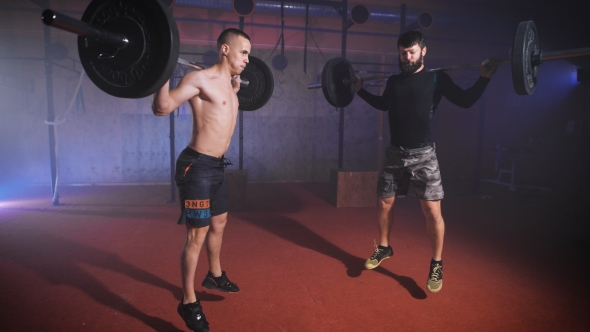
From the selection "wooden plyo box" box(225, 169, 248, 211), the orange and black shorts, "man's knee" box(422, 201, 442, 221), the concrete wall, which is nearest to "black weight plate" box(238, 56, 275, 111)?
the orange and black shorts

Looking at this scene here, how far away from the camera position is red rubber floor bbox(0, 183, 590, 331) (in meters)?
1.80

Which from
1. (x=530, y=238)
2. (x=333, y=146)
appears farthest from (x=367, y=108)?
(x=530, y=238)

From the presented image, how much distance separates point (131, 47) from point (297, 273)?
1.78m

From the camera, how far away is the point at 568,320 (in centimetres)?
182

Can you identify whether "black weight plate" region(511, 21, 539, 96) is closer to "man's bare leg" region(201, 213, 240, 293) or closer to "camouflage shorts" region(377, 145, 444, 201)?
"camouflage shorts" region(377, 145, 444, 201)

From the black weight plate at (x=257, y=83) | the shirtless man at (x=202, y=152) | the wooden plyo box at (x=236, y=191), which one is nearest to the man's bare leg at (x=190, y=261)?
the shirtless man at (x=202, y=152)

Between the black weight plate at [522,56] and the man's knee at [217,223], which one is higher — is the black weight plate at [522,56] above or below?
above

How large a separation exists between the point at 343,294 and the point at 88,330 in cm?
Result: 141

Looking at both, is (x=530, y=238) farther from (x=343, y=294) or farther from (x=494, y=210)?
(x=343, y=294)

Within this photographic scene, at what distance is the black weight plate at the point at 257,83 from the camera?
2576 millimetres

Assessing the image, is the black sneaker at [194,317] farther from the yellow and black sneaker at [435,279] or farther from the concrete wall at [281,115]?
the concrete wall at [281,115]

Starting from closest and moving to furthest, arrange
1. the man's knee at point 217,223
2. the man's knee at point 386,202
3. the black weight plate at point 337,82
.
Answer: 1. the man's knee at point 217,223
2. the man's knee at point 386,202
3. the black weight plate at point 337,82

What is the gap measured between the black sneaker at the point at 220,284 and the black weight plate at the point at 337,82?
1.65 metres

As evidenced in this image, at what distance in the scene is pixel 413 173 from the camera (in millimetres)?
2158
